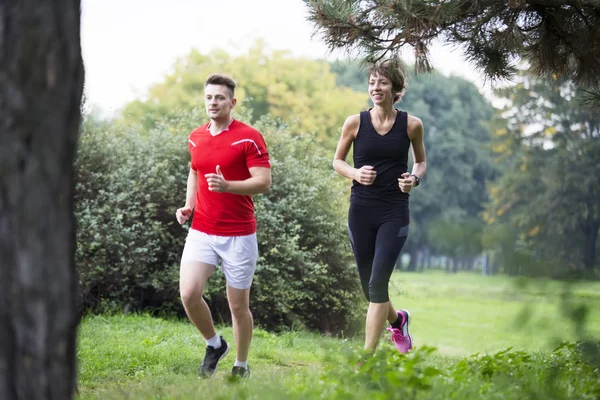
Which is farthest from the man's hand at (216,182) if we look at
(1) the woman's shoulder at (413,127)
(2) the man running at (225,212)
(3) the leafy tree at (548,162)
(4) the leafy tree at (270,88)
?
(4) the leafy tree at (270,88)

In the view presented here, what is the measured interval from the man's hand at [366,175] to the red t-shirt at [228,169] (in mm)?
702

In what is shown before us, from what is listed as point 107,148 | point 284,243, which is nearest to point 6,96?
point 284,243

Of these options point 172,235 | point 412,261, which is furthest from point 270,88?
point 172,235

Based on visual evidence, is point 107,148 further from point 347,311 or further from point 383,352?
point 383,352

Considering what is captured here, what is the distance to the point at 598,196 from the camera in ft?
124

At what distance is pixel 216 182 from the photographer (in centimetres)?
552

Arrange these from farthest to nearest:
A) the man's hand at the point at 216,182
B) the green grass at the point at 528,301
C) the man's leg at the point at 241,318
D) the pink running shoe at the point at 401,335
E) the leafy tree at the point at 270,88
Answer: the leafy tree at the point at 270,88, the pink running shoe at the point at 401,335, the man's leg at the point at 241,318, the man's hand at the point at 216,182, the green grass at the point at 528,301

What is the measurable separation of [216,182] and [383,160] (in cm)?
144

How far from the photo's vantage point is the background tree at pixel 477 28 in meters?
6.05

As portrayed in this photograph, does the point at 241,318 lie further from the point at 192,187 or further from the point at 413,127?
the point at 413,127

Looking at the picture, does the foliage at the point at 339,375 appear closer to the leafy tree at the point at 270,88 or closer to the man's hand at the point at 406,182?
the man's hand at the point at 406,182

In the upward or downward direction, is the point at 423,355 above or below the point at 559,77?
below

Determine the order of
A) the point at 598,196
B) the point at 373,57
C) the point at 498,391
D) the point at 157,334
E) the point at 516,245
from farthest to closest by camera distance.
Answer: the point at 598,196, the point at 157,334, the point at 373,57, the point at 498,391, the point at 516,245

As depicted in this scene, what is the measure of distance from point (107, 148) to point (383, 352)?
29.2 ft
